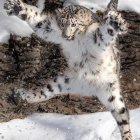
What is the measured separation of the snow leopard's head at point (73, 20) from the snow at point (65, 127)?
1.69m

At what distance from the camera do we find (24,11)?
6023mm

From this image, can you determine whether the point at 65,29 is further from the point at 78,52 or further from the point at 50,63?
the point at 50,63

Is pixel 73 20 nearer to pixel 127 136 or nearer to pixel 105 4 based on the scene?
pixel 105 4

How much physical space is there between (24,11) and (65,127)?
209 cm

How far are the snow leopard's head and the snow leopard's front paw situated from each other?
552mm

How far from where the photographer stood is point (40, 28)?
6.27 meters

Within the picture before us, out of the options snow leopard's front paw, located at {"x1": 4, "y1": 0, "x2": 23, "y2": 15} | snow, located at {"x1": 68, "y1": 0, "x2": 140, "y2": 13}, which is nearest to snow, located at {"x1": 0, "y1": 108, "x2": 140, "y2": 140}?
snow, located at {"x1": 68, "y1": 0, "x2": 140, "y2": 13}

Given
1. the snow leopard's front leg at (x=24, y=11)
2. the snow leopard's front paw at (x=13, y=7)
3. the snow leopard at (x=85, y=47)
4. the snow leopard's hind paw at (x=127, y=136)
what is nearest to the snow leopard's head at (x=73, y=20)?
the snow leopard at (x=85, y=47)

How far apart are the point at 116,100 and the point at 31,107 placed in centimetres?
170

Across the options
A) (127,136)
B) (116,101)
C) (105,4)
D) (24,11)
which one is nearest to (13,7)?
(24,11)

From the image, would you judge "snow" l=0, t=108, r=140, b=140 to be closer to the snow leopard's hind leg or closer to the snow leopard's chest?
the snow leopard's hind leg

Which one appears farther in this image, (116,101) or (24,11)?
(116,101)

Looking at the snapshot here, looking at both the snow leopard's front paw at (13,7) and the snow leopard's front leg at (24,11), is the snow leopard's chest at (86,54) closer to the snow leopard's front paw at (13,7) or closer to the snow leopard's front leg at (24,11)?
the snow leopard's front leg at (24,11)

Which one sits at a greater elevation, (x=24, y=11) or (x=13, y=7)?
(x=13, y=7)
